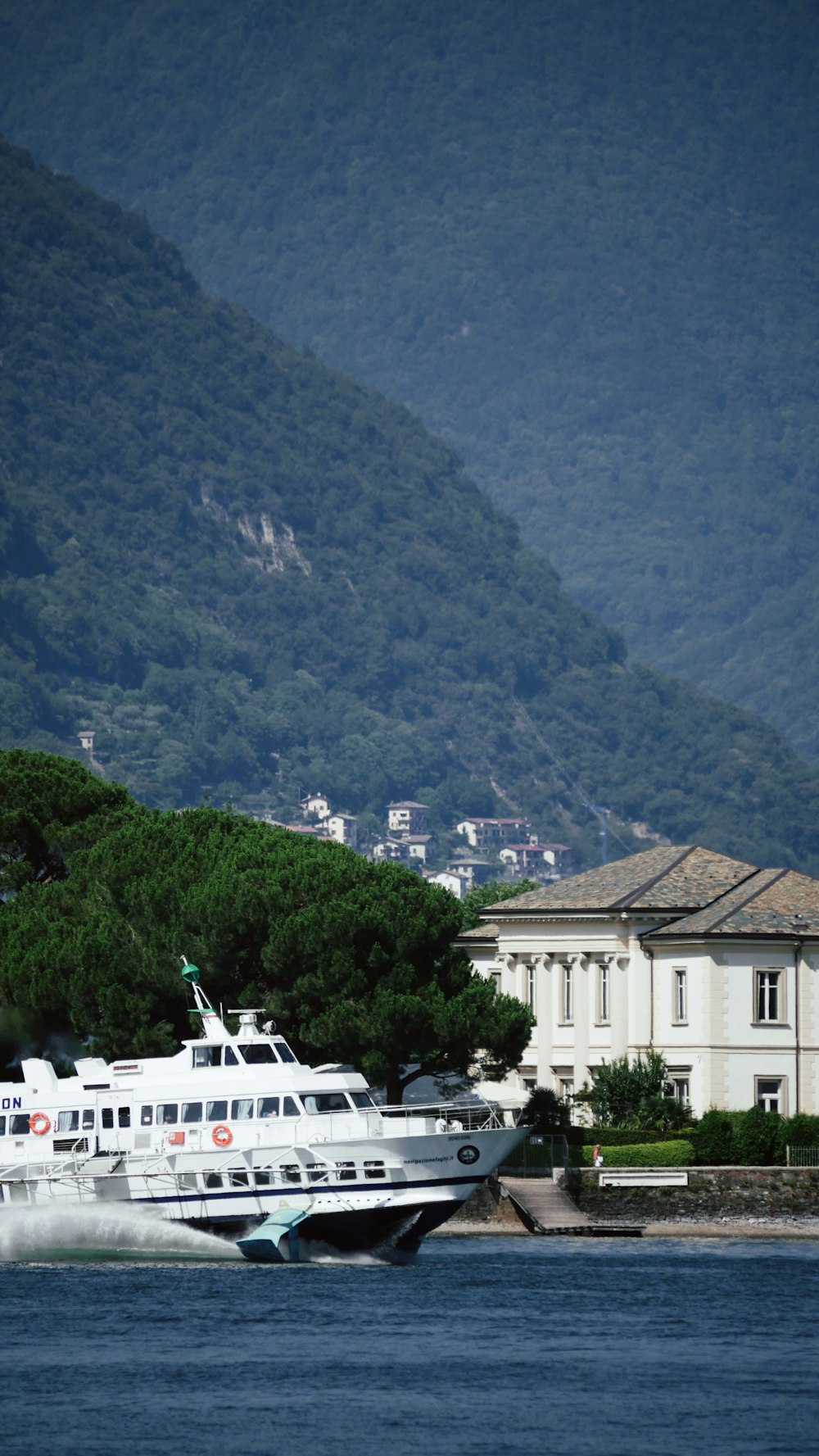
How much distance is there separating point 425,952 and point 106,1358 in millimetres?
32732

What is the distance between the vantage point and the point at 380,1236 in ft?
251

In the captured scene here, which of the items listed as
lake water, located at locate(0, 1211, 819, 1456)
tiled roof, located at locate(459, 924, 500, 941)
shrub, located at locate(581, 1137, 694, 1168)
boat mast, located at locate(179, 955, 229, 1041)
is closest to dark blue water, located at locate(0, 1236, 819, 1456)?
lake water, located at locate(0, 1211, 819, 1456)

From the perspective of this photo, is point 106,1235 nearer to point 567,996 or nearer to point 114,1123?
point 114,1123

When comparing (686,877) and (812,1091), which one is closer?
(812,1091)

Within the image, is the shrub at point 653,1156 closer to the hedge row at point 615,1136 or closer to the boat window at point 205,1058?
the hedge row at point 615,1136

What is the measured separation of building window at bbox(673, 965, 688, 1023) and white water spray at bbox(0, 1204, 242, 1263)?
2907 cm

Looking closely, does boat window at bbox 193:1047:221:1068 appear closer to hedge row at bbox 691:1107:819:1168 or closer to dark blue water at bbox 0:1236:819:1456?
dark blue water at bbox 0:1236:819:1456

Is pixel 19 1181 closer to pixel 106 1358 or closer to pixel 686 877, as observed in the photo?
pixel 106 1358

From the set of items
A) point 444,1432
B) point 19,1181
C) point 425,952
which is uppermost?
point 425,952

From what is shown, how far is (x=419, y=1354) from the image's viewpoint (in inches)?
2399

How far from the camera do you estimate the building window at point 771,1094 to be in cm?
10044

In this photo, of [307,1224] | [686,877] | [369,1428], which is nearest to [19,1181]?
[307,1224]

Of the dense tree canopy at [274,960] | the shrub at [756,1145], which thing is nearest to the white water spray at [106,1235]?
the dense tree canopy at [274,960]

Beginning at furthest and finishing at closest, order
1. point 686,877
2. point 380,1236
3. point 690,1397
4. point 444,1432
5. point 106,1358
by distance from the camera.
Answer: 1. point 686,877
2. point 380,1236
3. point 106,1358
4. point 690,1397
5. point 444,1432
